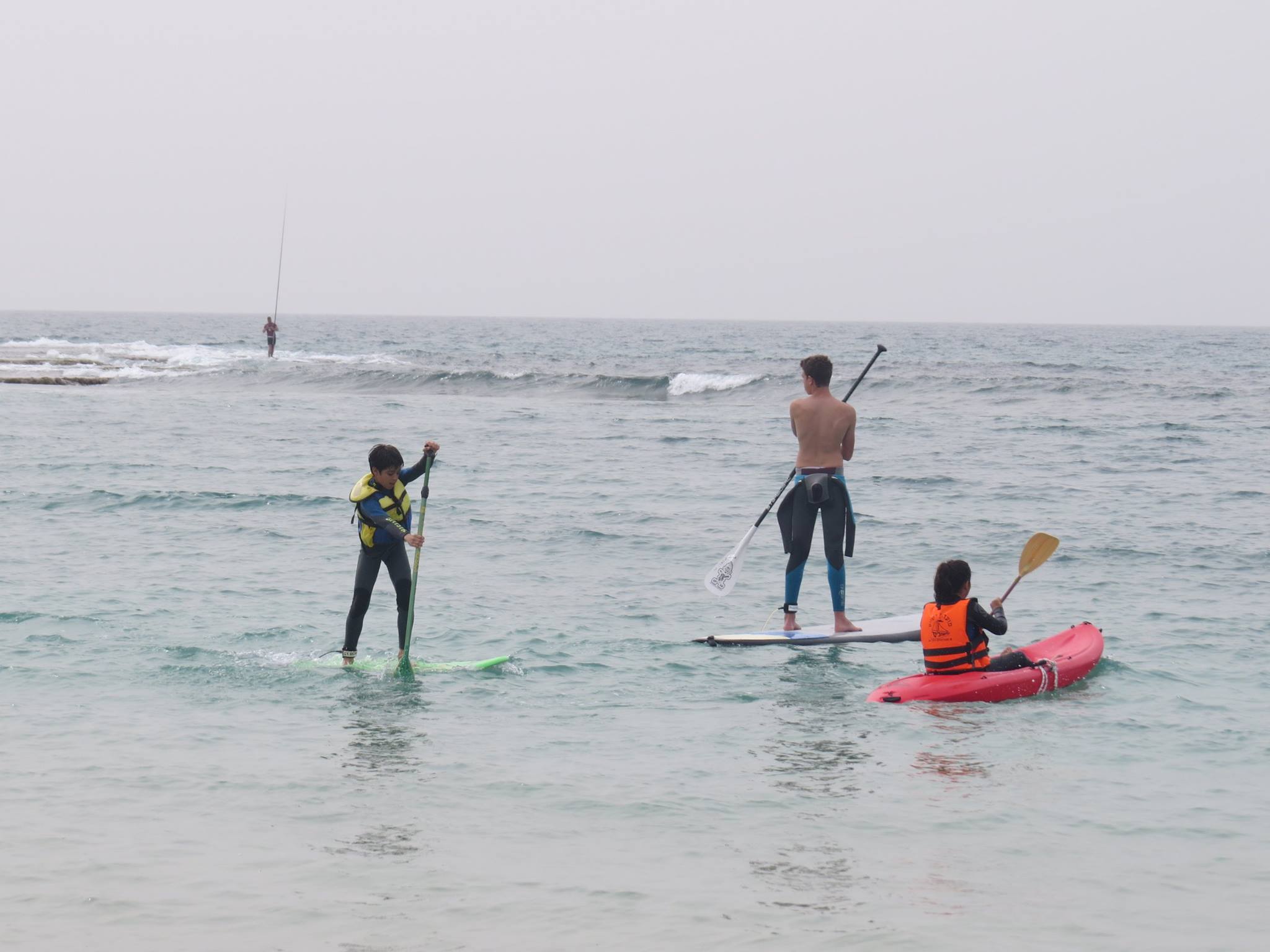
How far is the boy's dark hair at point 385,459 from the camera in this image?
8.69 m

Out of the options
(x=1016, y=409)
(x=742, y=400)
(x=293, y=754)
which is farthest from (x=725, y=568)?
(x=742, y=400)

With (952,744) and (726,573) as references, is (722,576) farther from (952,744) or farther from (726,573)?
(952,744)

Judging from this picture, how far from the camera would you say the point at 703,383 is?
147 ft

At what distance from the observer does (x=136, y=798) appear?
636 centimetres

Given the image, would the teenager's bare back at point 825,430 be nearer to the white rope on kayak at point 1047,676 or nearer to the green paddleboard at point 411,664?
the white rope on kayak at point 1047,676

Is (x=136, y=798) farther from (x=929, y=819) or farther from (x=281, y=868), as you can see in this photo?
(x=929, y=819)

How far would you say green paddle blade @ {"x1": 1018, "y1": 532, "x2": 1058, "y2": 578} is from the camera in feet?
31.9

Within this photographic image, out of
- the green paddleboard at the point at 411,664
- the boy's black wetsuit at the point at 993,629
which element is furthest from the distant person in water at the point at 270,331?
the boy's black wetsuit at the point at 993,629

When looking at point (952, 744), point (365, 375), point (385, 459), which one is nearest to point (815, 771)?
point (952, 744)

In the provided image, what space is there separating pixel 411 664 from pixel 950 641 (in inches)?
149

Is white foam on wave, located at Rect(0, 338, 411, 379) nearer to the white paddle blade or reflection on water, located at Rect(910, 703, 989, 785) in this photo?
the white paddle blade

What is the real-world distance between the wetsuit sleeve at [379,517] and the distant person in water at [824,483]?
3.02 m

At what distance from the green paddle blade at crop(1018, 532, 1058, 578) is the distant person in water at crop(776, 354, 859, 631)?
1.31m

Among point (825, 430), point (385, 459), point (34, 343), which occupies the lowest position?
point (385, 459)
